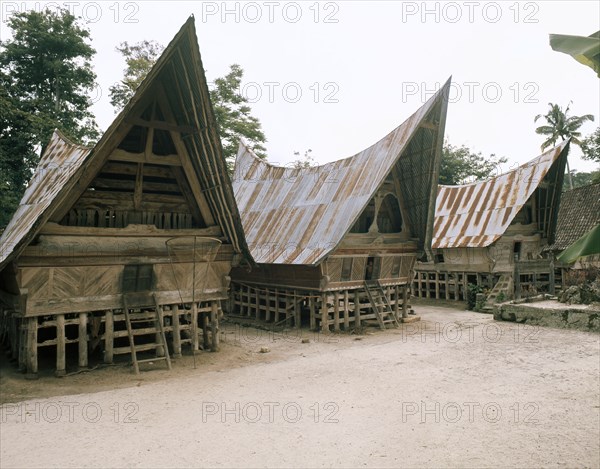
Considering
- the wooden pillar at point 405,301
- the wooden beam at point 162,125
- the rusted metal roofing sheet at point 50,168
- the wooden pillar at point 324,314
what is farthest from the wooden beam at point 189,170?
the wooden pillar at point 405,301

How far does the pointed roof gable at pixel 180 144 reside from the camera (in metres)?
9.23

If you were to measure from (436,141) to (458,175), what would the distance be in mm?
27429

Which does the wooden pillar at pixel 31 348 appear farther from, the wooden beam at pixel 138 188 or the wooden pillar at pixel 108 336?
the wooden beam at pixel 138 188

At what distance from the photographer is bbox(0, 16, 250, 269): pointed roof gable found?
30.3ft

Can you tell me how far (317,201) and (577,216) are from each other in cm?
1820

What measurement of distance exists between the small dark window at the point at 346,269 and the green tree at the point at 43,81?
16964mm

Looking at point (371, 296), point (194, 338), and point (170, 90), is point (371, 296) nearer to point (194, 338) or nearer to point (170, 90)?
point (194, 338)

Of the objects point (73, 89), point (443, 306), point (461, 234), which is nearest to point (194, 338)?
point (443, 306)

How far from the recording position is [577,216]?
86.7 feet

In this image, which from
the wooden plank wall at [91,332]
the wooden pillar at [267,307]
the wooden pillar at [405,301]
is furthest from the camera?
the wooden pillar at [405,301]

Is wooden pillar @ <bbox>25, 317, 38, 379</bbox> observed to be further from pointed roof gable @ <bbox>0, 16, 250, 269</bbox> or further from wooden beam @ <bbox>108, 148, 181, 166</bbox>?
wooden beam @ <bbox>108, 148, 181, 166</bbox>

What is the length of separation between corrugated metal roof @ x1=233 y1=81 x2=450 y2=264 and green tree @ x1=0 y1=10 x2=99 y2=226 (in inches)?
447

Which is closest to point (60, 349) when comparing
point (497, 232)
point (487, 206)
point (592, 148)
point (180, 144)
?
point (180, 144)

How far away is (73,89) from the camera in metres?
27.2
